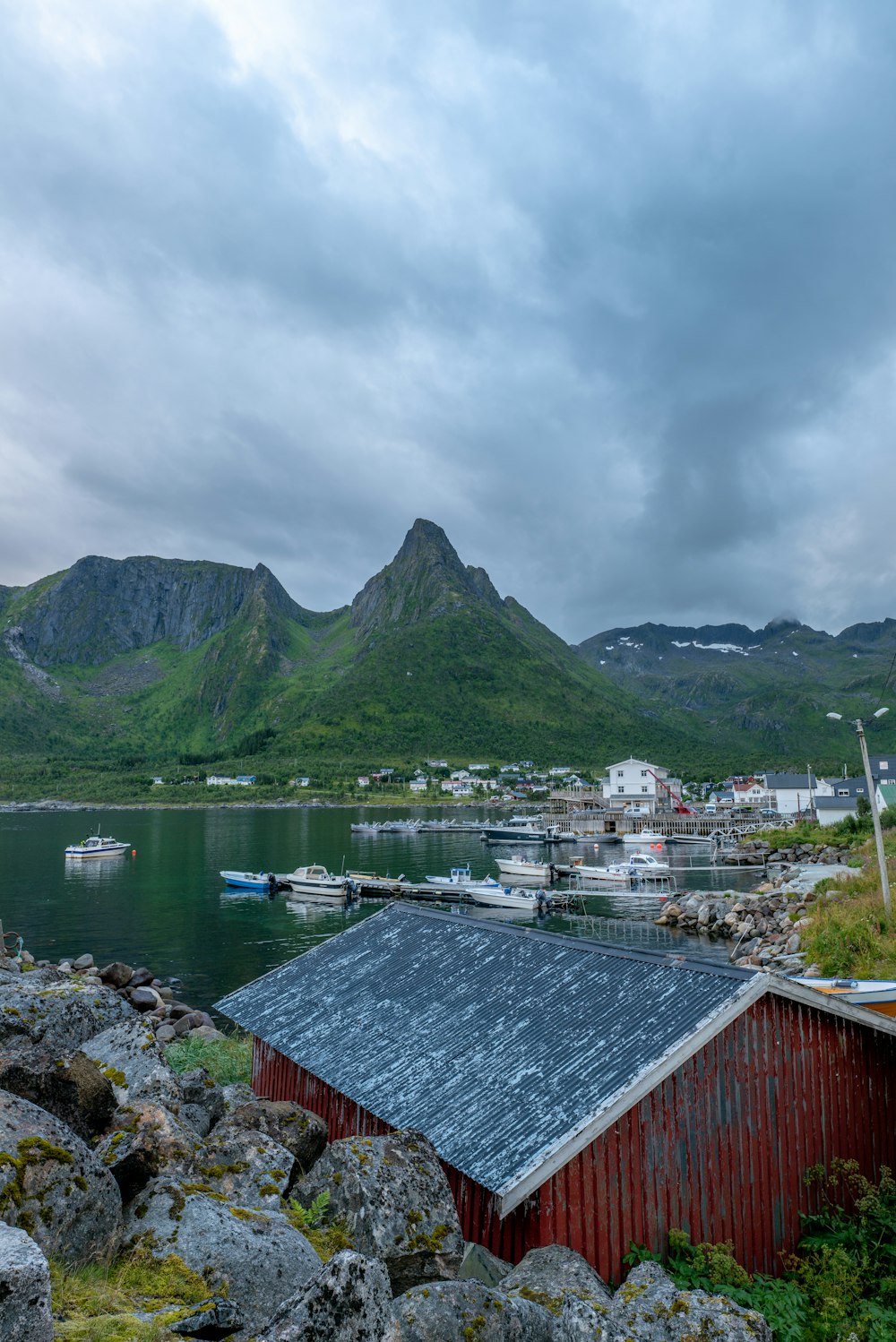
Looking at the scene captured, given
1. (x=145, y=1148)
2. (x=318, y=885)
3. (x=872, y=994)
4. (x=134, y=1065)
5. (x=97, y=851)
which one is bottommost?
(x=318, y=885)

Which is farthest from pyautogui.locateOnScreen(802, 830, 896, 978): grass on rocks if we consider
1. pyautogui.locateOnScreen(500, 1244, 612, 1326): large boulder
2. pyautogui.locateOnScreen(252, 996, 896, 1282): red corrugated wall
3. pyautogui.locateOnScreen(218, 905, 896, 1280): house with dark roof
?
pyautogui.locateOnScreen(500, 1244, 612, 1326): large boulder

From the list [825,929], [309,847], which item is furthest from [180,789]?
[825,929]

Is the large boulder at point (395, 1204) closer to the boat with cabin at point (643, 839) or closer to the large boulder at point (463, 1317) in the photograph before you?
the large boulder at point (463, 1317)

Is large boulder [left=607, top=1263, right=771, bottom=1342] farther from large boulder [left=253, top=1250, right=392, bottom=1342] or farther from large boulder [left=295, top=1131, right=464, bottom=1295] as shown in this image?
large boulder [left=253, top=1250, right=392, bottom=1342]

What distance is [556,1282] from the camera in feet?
22.6

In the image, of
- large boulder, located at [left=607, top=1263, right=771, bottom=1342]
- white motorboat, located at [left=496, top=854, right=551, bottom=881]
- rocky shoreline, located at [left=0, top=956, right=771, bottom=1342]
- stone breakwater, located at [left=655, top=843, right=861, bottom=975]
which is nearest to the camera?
rocky shoreline, located at [left=0, top=956, right=771, bottom=1342]

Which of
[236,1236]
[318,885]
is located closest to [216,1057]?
[236,1236]

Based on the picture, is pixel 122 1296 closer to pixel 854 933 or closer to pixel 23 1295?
pixel 23 1295

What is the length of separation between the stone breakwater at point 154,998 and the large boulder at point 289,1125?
46.3 ft

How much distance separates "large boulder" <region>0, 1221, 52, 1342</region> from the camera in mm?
3660

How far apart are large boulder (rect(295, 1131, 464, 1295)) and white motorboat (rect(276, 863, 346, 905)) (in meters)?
49.3

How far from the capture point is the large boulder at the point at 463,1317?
15.9 ft

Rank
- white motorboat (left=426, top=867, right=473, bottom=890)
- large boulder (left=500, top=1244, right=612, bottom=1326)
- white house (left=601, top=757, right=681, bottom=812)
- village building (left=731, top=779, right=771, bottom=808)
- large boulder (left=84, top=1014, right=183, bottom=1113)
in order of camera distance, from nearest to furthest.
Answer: large boulder (left=500, top=1244, right=612, bottom=1326), large boulder (left=84, top=1014, right=183, bottom=1113), white motorboat (left=426, top=867, right=473, bottom=890), white house (left=601, top=757, right=681, bottom=812), village building (left=731, top=779, right=771, bottom=808)

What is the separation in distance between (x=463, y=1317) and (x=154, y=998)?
84.9ft
